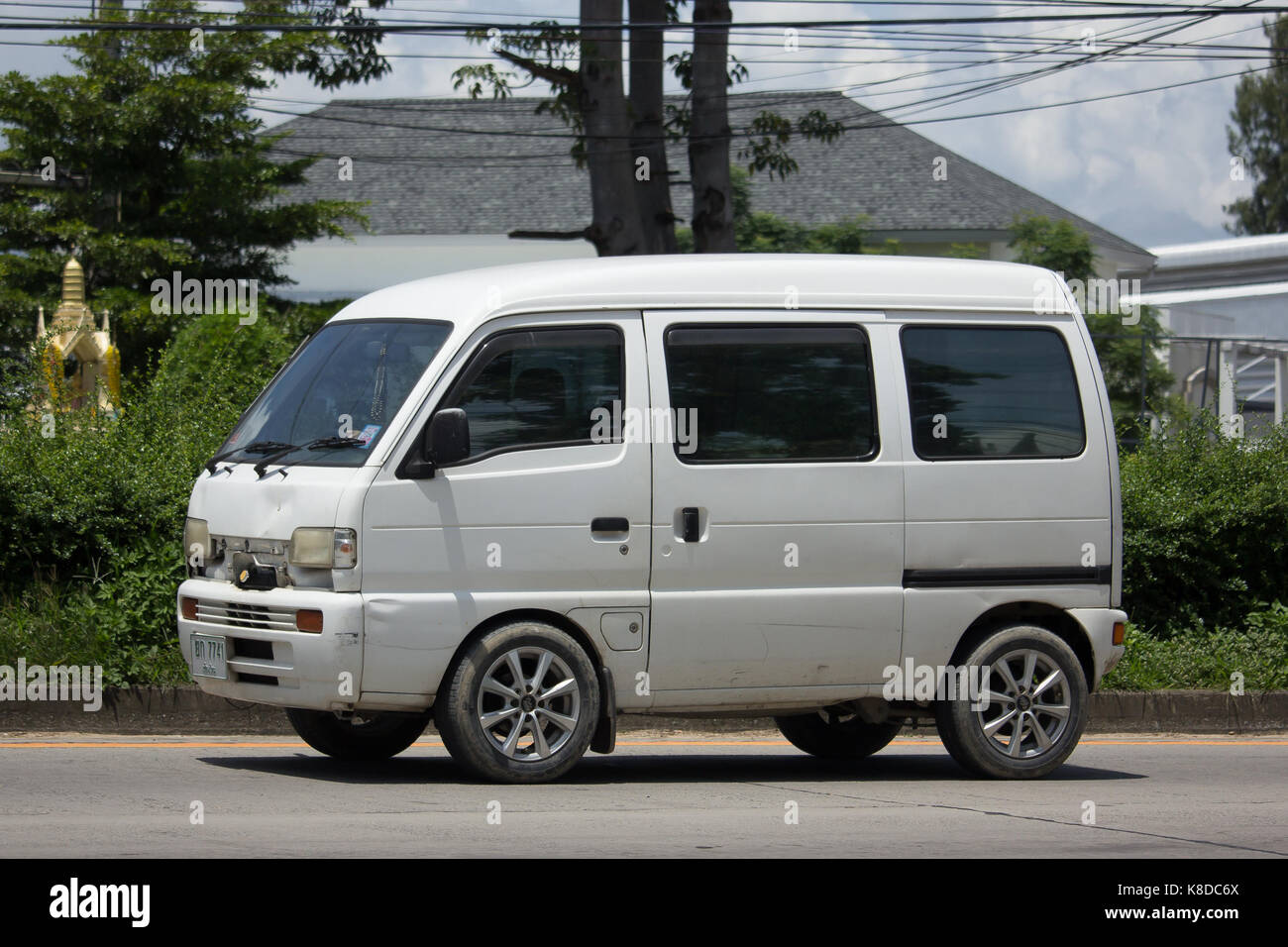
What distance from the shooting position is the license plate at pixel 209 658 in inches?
319

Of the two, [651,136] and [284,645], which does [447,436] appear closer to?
[284,645]

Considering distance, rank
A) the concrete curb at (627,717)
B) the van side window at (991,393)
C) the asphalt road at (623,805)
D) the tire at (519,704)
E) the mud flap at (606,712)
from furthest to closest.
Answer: the concrete curb at (627,717), the van side window at (991,393), the mud flap at (606,712), the tire at (519,704), the asphalt road at (623,805)

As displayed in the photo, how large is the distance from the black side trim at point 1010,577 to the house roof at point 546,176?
3218 centimetres

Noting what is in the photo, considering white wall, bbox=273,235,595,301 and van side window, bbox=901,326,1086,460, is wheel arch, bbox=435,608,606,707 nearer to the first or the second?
van side window, bbox=901,326,1086,460

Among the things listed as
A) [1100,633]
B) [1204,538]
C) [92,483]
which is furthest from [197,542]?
[1204,538]

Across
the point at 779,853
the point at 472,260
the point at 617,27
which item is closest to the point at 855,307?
the point at 779,853

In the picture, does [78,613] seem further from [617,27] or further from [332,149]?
[332,149]

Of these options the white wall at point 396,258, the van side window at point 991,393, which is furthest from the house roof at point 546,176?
the van side window at point 991,393

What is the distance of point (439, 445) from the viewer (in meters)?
7.74

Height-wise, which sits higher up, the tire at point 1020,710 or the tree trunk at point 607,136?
the tree trunk at point 607,136

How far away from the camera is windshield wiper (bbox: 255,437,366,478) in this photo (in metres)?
7.96

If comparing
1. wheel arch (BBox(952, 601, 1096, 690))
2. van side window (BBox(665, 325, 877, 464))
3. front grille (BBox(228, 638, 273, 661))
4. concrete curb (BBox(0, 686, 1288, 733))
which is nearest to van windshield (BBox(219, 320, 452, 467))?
front grille (BBox(228, 638, 273, 661))

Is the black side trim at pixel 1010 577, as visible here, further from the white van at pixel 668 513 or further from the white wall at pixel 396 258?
the white wall at pixel 396 258

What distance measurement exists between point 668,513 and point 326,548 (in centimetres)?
158
